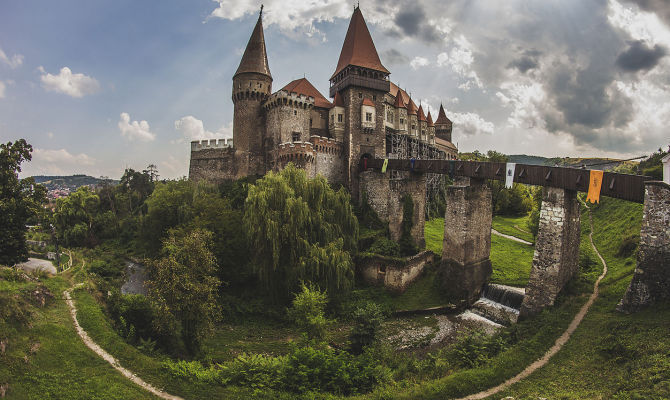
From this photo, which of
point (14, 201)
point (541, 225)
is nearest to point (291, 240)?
point (541, 225)

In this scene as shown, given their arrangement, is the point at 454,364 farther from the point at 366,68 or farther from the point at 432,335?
the point at 366,68

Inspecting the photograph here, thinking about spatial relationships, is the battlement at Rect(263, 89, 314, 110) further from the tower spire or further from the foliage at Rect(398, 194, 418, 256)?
the foliage at Rect(398, 194, 418, 256)

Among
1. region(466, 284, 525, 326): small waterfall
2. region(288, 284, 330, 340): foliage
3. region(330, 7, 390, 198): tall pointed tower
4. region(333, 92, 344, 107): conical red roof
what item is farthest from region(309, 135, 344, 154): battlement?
region(288, 284, 330, 340): foliage

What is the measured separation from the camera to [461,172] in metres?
22.8

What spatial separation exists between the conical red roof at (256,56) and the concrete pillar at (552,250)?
26356mm

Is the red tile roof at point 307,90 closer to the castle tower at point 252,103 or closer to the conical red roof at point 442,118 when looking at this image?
the castle tower at point 252,103

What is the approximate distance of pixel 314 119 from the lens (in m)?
34.0

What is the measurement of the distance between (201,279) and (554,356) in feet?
45.9

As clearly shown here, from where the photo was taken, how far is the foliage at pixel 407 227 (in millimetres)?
27031

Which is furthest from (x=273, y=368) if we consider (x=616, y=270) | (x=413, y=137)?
(x=413, y=137)

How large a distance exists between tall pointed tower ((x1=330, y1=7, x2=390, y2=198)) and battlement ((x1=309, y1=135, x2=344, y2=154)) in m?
0.90

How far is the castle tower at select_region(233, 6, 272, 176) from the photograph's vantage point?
32656 mm

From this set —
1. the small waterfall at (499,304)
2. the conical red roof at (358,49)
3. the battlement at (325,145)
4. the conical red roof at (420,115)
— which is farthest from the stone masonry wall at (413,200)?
the conical red roof at (420,115)

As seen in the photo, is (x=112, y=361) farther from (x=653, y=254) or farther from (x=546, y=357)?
(x=653, y=254)
